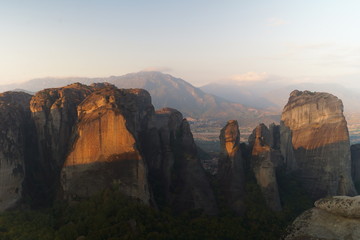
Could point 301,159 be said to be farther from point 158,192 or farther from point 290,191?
point 158,192

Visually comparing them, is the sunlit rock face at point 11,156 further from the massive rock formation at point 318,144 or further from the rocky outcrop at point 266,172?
the massive rock formation at point 318,144

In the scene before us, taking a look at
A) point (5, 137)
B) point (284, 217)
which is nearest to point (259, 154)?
point (284, 217)

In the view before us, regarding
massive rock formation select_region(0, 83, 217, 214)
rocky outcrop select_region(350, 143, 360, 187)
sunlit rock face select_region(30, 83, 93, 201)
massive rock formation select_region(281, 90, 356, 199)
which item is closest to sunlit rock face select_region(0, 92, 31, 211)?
massive rock formation select_region(0, 83, 217, 214)

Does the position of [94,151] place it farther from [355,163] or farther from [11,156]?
[355,163]

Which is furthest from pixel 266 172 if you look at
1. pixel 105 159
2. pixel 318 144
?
pixel 105 159

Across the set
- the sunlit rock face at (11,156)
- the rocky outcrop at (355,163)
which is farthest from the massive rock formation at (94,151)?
the rocky outcrop at (355,163)
